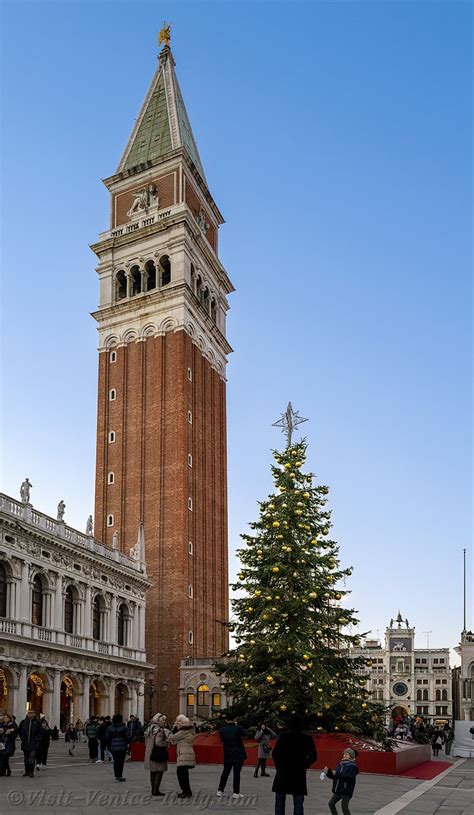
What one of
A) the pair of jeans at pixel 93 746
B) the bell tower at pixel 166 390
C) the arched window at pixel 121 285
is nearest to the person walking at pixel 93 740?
the pair of jeans at pixel 93 746

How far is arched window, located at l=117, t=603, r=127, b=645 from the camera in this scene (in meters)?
54.5

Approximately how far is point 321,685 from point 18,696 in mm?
17828

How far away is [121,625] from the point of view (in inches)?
2174

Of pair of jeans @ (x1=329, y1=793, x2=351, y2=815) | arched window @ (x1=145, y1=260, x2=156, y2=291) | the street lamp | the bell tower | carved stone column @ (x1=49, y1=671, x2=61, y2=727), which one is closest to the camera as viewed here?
pair of jeans @ (x1=329, y1=793, x2=351, y2=815)

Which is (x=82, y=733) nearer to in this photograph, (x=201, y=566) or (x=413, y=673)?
(x=201, y=566)

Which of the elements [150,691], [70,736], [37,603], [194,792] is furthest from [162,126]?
[194,792]

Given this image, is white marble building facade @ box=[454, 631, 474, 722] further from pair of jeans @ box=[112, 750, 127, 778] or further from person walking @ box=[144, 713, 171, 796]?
person walking @ box=[144, 713, 171, 796]

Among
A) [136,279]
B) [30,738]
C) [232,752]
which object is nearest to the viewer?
[232,752]

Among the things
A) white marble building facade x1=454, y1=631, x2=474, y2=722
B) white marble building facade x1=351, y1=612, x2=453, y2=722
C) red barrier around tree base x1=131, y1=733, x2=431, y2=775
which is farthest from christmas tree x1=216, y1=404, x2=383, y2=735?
white marble building facade x1=351, y1=612, x2=453, y2=722

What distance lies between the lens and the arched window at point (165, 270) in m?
74.6

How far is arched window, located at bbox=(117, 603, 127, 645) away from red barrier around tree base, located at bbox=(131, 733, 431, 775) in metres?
25.3

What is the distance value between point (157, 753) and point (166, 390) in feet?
175

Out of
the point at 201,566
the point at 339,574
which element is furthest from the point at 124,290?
the point at 339,574

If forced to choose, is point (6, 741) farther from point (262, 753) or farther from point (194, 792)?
point (262, 753)
